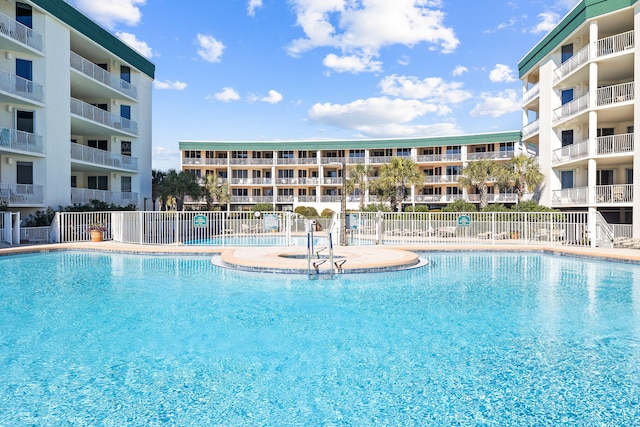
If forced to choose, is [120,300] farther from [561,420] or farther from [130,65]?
[130,65]

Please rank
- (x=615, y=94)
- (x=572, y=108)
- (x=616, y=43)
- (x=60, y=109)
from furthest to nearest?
(x=572, y=108) → (x=60, y=109) → (x=615, y=94) → (x=616, y=43)

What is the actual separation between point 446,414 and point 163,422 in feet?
9.93

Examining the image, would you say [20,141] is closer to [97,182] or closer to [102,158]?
[102,158]

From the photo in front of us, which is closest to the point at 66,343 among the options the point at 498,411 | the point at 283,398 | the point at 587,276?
the point at 283,398

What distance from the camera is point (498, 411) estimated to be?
459 cm

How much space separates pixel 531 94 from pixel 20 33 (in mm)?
33426

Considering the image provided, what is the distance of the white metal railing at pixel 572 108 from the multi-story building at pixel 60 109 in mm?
29596

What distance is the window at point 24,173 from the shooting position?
22539 mm

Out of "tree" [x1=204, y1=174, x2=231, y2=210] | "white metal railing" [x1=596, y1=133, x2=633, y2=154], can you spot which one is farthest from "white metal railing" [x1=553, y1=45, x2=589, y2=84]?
"tree" [x1=204, y1=174, x2=231, y2=210]

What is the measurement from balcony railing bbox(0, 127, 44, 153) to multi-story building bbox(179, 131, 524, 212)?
67.0 feet

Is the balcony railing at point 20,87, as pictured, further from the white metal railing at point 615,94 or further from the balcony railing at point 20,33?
the white metal railing at point 615,94

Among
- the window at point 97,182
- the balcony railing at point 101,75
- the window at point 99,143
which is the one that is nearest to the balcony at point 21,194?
the window at point 97,182

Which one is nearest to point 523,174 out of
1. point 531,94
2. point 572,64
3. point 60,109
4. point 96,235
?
point 531,94

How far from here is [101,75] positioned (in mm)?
27547
